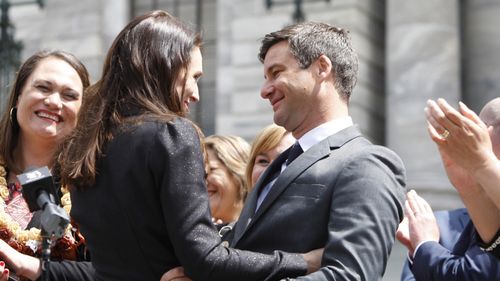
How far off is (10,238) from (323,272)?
1.66m

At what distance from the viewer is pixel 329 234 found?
122 inches

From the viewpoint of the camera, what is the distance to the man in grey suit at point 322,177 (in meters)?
3.10

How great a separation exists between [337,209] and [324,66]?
2.13ft

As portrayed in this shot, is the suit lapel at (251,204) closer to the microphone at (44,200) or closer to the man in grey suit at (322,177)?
the man in grey suit at (322,177)

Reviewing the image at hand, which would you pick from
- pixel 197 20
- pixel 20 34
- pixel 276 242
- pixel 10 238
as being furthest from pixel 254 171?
pixel 20 34

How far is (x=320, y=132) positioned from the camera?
3.48 m

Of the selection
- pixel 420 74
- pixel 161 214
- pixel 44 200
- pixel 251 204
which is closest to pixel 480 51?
pixel 420 74

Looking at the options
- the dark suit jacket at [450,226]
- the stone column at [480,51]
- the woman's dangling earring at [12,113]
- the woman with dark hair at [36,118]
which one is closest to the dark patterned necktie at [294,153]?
the dark suit jacket at [450,226]

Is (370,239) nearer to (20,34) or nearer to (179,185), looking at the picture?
(179,185)

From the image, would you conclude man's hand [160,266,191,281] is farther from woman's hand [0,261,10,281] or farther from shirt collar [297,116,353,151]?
woman's hand [0,261,10,281]

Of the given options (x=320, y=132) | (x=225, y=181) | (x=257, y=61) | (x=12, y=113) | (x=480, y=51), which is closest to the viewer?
(x=320, y=132)

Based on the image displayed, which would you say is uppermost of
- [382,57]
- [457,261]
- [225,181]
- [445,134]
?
[445,134]

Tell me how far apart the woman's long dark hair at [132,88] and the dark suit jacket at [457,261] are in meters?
1.24

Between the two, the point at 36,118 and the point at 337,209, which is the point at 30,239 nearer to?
the point at 36,118
